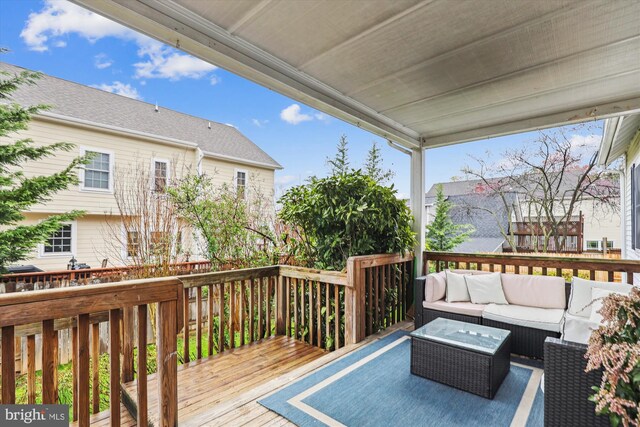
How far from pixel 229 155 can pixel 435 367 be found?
8190 millimetres

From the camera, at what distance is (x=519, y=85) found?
307 cm

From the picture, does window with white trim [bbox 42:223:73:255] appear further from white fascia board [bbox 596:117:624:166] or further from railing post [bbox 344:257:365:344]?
white fascia board [bbox 596:117:624:166]

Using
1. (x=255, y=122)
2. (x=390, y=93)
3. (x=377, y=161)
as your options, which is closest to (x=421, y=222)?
(x=390, y=93)

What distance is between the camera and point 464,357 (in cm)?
245

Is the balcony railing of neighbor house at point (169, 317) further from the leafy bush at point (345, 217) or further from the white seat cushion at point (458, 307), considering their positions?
the white seat cushion at point (458, 307)

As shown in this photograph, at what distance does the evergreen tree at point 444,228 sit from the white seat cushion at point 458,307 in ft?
12.1

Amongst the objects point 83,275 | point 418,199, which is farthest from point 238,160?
point 418,199

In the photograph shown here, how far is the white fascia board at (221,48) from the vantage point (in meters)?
1.90

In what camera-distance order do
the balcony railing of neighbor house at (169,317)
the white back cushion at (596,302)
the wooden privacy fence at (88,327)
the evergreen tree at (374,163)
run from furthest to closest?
1. the evergreen tree at (374,163)
2. the white back cushion at (596,302)
3. the balcony railing of neighbor house at (169,317)
4. the wooden privacy fence at (88,327)

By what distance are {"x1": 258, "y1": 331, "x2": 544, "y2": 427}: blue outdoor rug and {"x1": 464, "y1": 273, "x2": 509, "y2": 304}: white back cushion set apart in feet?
2.67

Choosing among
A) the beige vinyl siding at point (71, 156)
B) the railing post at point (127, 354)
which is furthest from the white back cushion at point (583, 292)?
the beige vinyl siding at point (71, 156)

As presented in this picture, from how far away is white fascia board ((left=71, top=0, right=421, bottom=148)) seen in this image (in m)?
1.90

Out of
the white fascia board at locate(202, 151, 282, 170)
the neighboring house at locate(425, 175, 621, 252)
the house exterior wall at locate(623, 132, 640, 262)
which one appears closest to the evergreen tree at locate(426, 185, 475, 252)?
the neighboring house at locate(425, 175, 621, 252)

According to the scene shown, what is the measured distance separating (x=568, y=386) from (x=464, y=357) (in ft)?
2.69
